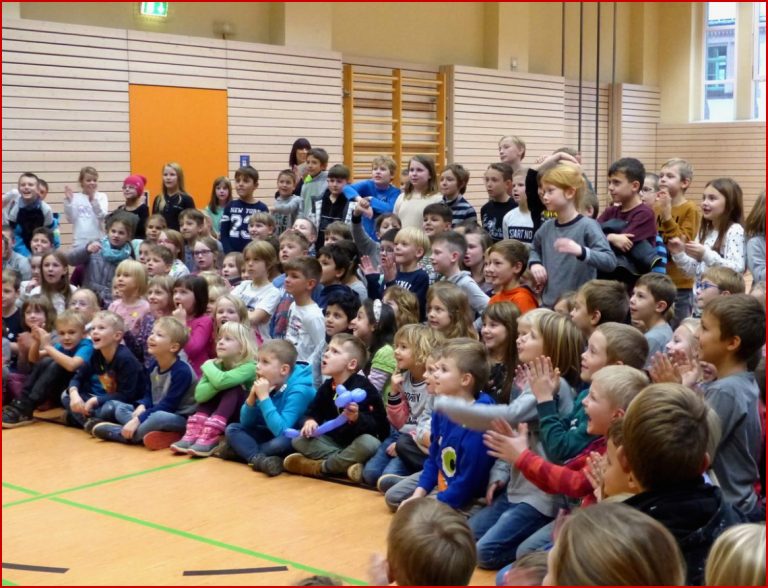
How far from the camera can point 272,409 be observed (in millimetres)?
4973

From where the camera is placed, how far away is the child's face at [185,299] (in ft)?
19.9

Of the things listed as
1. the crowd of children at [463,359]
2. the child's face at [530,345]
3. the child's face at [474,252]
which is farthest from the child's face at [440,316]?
the child's face at [474,252]

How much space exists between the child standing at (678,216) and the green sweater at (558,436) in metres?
2.67

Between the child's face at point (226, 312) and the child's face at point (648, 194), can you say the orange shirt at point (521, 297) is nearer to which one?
the child's face at point (226, 312)

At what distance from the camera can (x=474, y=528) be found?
3.91 meters

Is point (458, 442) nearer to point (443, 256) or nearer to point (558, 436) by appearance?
point (558, 436)

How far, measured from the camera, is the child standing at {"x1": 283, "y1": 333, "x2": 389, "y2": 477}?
482cm

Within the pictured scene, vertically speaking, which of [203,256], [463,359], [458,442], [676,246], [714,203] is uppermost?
[714,203]

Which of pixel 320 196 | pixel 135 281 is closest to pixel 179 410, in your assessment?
pixel 135 281

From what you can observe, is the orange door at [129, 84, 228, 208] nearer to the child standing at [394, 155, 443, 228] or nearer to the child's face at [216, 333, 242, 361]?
the child standing at [394, 155, 443, 228]

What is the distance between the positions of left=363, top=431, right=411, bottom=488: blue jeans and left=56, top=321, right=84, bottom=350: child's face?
2.29 meters

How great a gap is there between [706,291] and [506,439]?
5.37ft

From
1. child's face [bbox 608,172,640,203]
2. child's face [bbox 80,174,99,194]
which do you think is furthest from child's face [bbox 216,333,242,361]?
child's face [bbox 80,174,99,194]

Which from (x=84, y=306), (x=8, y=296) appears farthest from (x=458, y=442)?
(x=8, y=296)
